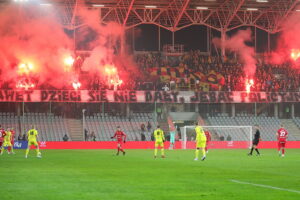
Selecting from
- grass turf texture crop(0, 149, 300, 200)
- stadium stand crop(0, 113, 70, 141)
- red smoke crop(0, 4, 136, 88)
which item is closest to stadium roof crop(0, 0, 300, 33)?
red smoke crop(0, 4, 136, 88)

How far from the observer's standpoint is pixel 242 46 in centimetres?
7300

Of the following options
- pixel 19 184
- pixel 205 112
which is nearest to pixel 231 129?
pixel 205 112

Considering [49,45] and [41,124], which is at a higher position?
[49,45]

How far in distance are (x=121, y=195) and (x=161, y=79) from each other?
52175mm

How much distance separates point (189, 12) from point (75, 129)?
18475mm

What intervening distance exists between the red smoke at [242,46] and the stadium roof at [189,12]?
200 centimetres

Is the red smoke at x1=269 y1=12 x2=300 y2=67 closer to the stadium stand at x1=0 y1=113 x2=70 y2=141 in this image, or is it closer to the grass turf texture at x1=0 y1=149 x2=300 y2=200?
the stadium stand at x1=0 y1=113 x2=70 y2=141

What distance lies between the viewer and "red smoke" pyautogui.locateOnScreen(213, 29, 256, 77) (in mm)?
70688

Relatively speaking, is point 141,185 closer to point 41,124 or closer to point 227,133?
point 227,133

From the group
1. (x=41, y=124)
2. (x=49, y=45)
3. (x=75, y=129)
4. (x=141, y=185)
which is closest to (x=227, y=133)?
(x=75, y=129)

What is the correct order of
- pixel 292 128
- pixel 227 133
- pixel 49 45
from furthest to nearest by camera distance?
pixel 292 128 → pixel 49 45 → pixel 227 133

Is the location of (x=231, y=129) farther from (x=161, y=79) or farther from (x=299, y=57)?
(x=299, y=57)

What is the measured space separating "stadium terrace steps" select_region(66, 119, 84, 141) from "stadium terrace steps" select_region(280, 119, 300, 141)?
73.0 ft

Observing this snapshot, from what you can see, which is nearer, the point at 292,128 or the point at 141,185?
the point at 141,185
